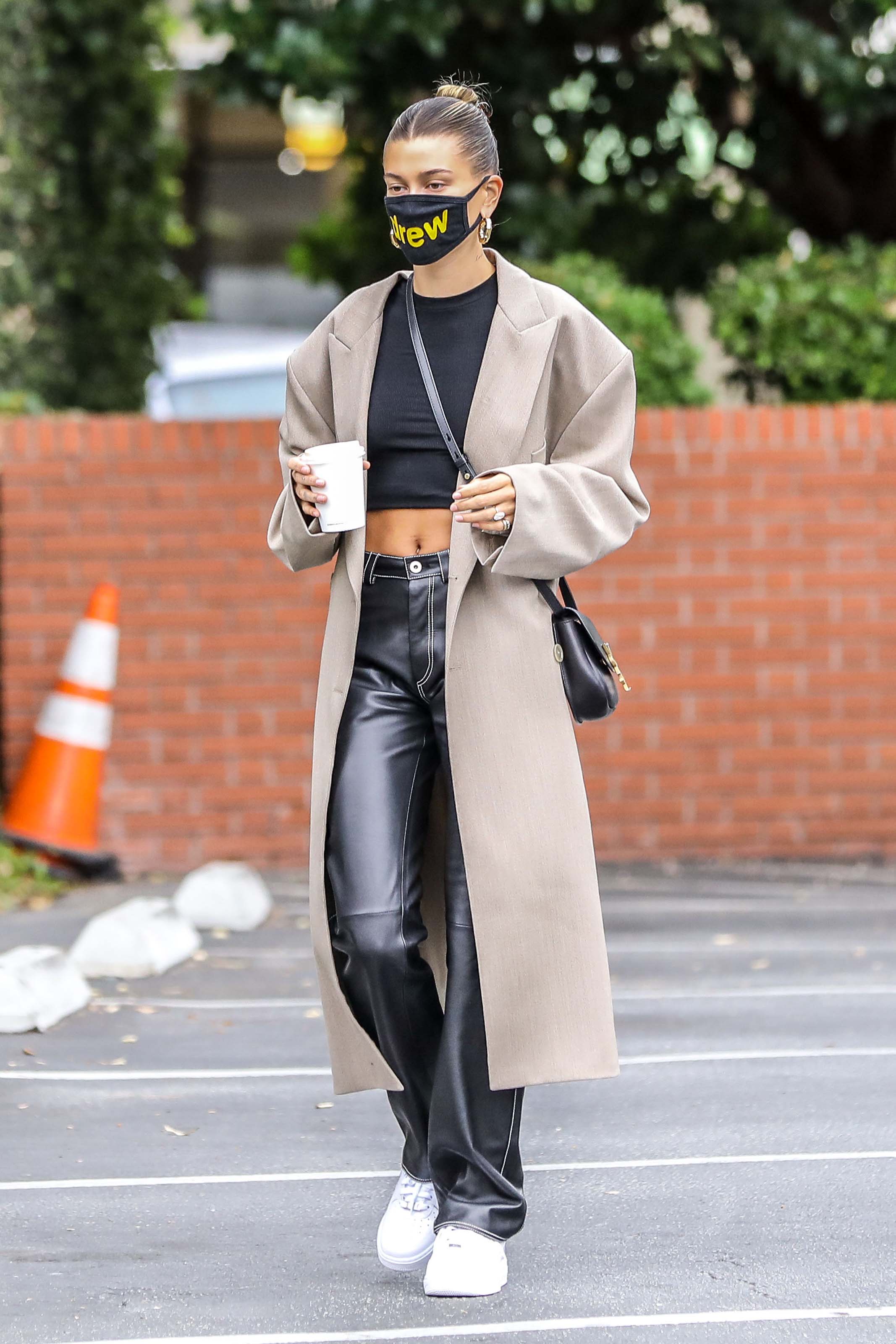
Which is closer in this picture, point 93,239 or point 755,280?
point 755,280

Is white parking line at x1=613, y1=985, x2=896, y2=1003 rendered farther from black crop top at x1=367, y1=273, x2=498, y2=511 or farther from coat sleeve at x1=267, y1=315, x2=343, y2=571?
black crop top at x1=367, y1=273, x2=498, y2=511

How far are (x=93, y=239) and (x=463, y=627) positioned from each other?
23.8ft

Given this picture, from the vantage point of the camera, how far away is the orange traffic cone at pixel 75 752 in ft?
23.8

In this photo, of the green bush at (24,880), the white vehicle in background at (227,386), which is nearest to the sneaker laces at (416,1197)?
the green bush at (24,880)

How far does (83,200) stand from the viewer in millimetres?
9719

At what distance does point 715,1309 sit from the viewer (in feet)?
10.4

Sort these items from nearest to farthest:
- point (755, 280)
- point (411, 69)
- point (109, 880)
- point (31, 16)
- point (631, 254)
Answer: point (109, 880) < point (755, 280) < point (31, 16) < point (411, 69) < point (631, 254)

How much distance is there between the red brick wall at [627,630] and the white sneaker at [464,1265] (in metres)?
4.36

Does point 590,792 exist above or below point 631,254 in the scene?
below

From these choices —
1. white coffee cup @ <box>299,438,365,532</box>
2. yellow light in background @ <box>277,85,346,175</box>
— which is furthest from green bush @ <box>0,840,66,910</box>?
yellow light in background @ <box>277,85,346,175</box>

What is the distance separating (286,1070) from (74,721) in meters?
2.84

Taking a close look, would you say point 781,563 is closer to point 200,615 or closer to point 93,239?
point 200,615

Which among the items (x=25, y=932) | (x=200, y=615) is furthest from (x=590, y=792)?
(x=25, y=932)

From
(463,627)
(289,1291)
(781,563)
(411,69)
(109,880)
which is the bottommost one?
(109,880)
